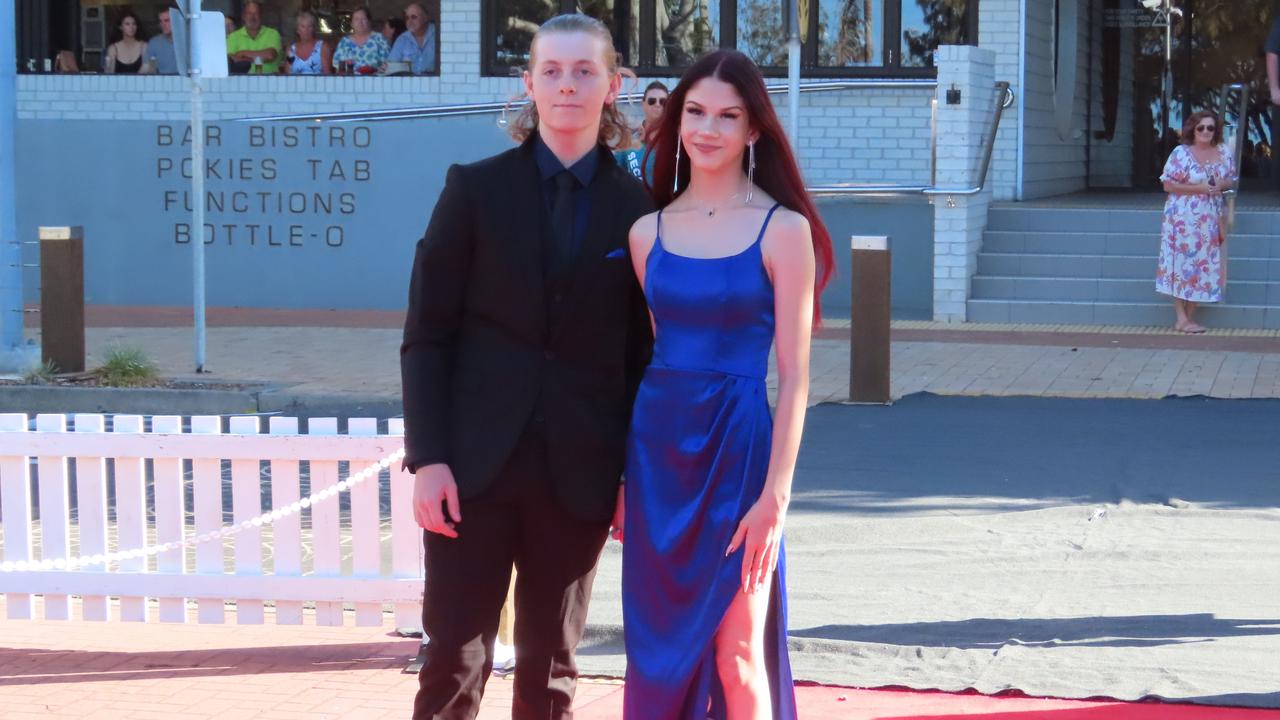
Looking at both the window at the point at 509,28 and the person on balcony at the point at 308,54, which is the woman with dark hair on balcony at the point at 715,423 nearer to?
the window at the point at 509,28

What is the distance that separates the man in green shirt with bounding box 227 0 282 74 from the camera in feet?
58.6

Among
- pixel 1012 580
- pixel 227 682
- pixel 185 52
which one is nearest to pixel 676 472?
pixel 227 682

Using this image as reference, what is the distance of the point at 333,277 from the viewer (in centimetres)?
1675

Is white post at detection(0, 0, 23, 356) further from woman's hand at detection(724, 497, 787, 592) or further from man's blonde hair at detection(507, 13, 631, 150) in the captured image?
woman's hand at detection(724, 497, 787, 592)

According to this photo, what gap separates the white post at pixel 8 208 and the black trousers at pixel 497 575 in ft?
29.4

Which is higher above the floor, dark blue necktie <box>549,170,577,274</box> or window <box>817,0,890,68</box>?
window <box>817,0,890,68</box>

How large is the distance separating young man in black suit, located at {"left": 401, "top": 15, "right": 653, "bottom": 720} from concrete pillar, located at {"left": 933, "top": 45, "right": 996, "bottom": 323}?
37.7ft

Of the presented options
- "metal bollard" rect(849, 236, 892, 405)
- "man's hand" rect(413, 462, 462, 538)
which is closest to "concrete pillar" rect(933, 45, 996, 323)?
"metal bollard" rect(849, 236, 892, 405)

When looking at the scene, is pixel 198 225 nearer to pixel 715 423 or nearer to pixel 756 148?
pixel 756 148

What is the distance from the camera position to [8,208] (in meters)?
11.6

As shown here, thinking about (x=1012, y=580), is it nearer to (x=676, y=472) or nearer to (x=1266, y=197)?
(x=676, y=472)

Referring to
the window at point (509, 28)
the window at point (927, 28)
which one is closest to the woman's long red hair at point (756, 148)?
the window at point (927, 28)

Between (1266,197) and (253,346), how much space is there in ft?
34.1

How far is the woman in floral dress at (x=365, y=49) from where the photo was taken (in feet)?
58.0
